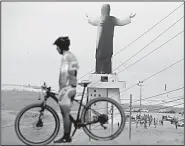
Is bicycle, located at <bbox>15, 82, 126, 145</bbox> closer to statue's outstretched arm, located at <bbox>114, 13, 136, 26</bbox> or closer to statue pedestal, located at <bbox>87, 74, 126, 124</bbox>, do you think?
statue pedestal, located at <bbox>87, 74, 126, 124</bbox>

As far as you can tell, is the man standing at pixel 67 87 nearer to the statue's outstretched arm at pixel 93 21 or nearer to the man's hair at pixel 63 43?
the man's hair at pixel 63 43

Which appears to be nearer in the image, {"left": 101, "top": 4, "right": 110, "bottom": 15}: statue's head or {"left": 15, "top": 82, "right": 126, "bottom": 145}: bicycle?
{"left": 15, "top": 82, "right": 126, "bottom": 145}: bicycle

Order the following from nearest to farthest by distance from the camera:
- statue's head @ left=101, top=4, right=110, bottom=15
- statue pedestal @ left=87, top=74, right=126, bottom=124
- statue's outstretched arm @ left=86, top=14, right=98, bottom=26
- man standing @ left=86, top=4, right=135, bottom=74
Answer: statue pedestal @ left=87, top=74, right=126, bottom=124 < statue's head @ left=101, top=4, right=110, bottom=15 < statue's outstretched arm @ left=86, top=14, right=98, bottom=26 < man standing @ left=86, top=4, right=135, bottom=74

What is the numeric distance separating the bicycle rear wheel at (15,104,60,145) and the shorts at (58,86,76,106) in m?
0.21

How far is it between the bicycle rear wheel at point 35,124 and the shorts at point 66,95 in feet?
0.69

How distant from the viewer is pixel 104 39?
28.6 ft

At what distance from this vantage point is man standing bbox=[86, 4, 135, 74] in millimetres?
8219

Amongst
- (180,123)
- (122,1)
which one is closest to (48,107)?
(122,1)

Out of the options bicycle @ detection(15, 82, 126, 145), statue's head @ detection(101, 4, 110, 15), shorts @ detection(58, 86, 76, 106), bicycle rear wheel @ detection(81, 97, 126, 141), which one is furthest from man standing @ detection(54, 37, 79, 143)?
statue's head @ detection(101, 4, 110, 15)

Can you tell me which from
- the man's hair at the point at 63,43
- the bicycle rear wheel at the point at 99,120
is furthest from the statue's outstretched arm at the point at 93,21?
the bicycle rear wheel at the point at 99,120

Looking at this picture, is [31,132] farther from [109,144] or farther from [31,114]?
[109,144]

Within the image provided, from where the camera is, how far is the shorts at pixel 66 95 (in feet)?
14.5

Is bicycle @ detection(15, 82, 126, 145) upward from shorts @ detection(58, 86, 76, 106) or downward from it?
downward

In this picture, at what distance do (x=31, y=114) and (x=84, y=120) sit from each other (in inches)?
31.8
